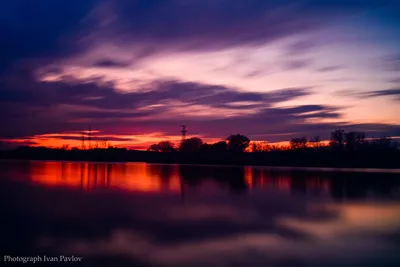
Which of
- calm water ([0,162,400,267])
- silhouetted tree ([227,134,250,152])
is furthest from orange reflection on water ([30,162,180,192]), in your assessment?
silhouetted tree ([227,134,250,152])

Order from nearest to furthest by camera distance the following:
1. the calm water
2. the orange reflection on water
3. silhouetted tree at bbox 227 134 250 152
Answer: the calm water, the orange reflection on water, silhouetted tree at bbox 227 134 250 152

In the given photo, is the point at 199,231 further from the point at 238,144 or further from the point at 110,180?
the point at 238,144

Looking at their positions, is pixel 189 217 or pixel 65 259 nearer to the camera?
pixel 65 259

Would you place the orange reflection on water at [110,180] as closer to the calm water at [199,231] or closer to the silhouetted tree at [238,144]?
the calm water at [199,231]

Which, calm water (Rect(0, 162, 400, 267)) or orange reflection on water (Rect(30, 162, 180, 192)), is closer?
calm water (Rect(0, 162, 400, 267))

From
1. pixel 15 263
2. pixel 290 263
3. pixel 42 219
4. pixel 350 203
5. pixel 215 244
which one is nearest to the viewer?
pixel 15 263

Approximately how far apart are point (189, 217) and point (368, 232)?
669 centimetres

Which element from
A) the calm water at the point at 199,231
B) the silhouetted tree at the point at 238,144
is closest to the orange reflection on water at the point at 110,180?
the calm water at the point at 199,231

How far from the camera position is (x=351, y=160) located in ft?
352

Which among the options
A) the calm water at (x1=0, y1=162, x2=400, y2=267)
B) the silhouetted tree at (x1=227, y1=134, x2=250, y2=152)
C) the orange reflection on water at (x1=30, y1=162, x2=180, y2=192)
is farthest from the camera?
the silhouetted tree at (x1=227, y1=134, x2=250, y2=152)

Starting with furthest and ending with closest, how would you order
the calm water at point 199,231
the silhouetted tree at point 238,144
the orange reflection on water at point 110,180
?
the silhouetted tree at point 238,144, the orange reflection on water at point 110,180, the calm water at point 199,231

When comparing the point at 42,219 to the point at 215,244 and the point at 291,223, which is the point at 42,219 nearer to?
the point at 215,244

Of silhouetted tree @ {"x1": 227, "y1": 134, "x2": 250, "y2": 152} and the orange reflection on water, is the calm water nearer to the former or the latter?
the orange reflection on water

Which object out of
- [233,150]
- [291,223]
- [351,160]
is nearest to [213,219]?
[291,223]
